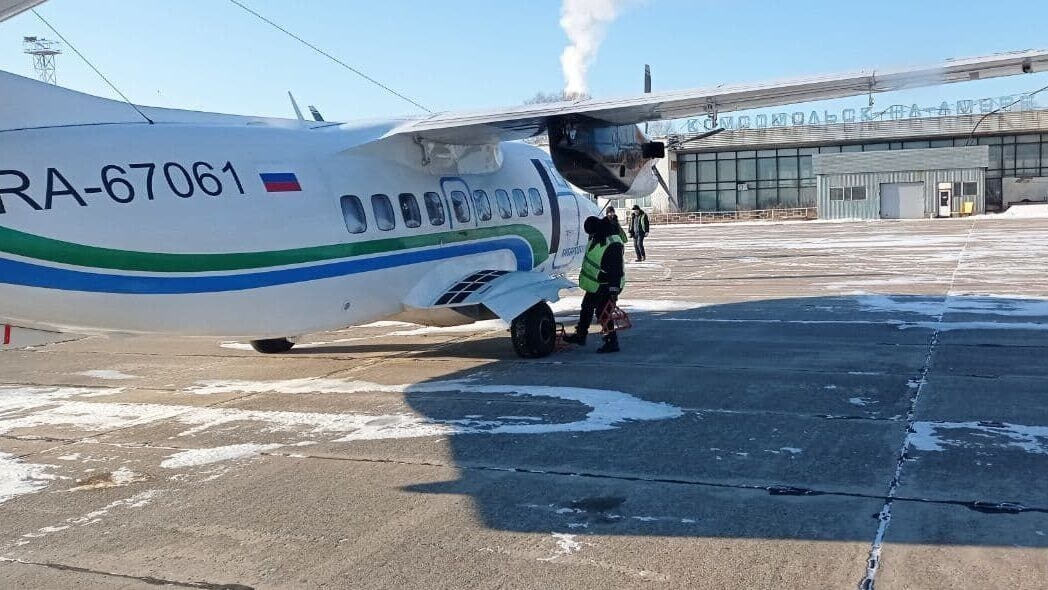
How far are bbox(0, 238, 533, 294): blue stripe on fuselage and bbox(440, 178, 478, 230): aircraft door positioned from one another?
0.40 m

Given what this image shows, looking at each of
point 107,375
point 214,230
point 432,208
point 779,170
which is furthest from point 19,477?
point 779,170

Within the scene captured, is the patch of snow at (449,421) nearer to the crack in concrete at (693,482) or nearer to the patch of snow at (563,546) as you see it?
the crack in concrete at (693,482)

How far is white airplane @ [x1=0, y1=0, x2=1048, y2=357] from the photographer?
327 inches

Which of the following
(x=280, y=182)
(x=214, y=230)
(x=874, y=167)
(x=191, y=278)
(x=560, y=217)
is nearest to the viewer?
(x=191, y=278)

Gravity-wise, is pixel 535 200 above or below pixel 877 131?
below

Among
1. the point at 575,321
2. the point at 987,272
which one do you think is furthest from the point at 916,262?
the point at 575,321

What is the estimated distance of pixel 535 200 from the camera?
49.3 feet

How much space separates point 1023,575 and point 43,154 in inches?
315

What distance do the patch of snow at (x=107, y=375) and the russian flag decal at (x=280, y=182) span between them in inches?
147

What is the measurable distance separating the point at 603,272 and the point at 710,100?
9.44ft

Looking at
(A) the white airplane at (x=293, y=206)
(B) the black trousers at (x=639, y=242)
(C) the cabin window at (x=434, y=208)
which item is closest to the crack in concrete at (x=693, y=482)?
(A) the white airplane at (x=293, y=206)

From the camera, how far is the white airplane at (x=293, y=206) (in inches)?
327

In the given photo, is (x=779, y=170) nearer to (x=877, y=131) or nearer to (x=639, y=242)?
(x=877, y=131)

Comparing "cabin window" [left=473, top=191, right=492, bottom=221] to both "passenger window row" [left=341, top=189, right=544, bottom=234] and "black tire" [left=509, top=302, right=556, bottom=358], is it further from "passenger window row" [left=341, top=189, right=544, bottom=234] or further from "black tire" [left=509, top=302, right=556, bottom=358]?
"black tire" [left=509, top=302, right=556, bottom=358]
